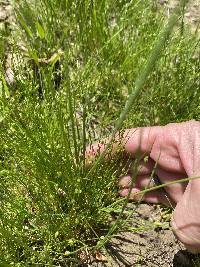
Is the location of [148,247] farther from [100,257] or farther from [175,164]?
[175,164]

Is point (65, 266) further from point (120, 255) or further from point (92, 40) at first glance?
point (92, 40)

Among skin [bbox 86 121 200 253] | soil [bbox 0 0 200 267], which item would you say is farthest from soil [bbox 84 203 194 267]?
skin [bbox 86 121 200 253]

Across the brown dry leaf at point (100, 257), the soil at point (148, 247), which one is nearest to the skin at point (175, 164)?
the soil at point (148, 247)

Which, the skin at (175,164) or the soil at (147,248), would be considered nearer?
the skin at (175,164)

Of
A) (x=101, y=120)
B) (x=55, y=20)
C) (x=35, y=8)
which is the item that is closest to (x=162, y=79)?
(x=101, y=120)

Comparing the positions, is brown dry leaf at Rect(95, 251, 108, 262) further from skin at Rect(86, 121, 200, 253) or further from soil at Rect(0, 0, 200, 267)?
skin at Rect(86, 121, 200, 253)

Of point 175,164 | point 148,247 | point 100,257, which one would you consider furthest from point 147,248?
point 175,164

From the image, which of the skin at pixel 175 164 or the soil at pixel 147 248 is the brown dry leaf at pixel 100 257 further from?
the skin at pixel 175 164
